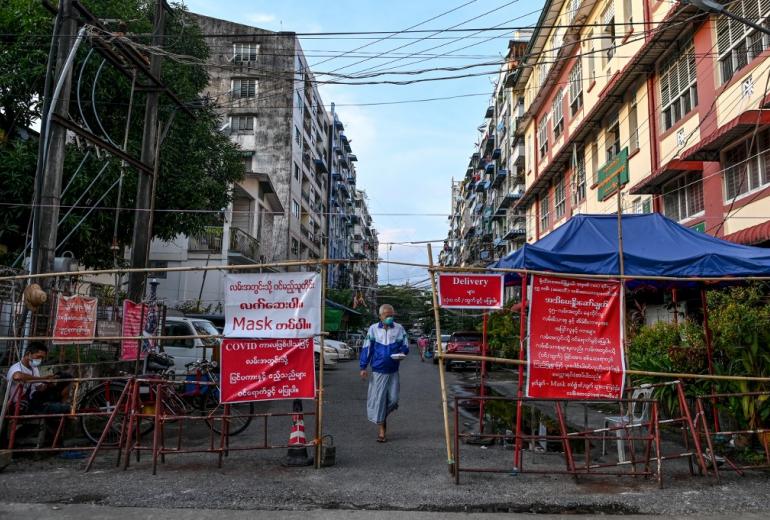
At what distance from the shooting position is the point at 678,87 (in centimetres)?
1542

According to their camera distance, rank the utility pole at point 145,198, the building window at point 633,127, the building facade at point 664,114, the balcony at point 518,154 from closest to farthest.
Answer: the utility pole at point 145,198
the building facade at point 664,114
the building window at point 633,127
the balcony at point 518,154

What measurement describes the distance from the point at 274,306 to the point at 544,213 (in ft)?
82.8

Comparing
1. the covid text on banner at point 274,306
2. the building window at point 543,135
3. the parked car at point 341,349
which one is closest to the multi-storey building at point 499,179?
the building window at point 543,135

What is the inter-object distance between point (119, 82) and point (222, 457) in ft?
35.4

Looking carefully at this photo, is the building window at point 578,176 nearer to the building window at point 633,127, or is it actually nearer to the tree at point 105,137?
the building window at point 633,127

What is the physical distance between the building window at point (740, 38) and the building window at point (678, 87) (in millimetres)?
1272

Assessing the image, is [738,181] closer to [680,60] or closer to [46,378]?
[680,60]

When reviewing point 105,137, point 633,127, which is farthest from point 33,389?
point 633,127

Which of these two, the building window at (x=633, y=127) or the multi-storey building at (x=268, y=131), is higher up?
the multi-storey building at (x=268, y=131)

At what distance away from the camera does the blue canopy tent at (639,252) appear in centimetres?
750

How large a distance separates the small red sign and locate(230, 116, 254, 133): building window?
125 feet

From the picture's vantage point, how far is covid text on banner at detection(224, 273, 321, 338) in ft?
20.7

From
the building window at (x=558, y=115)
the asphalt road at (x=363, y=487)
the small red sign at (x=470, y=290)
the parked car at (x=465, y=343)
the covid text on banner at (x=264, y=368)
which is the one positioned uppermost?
the building window at (x=558, y=115)

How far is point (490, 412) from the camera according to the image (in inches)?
450
